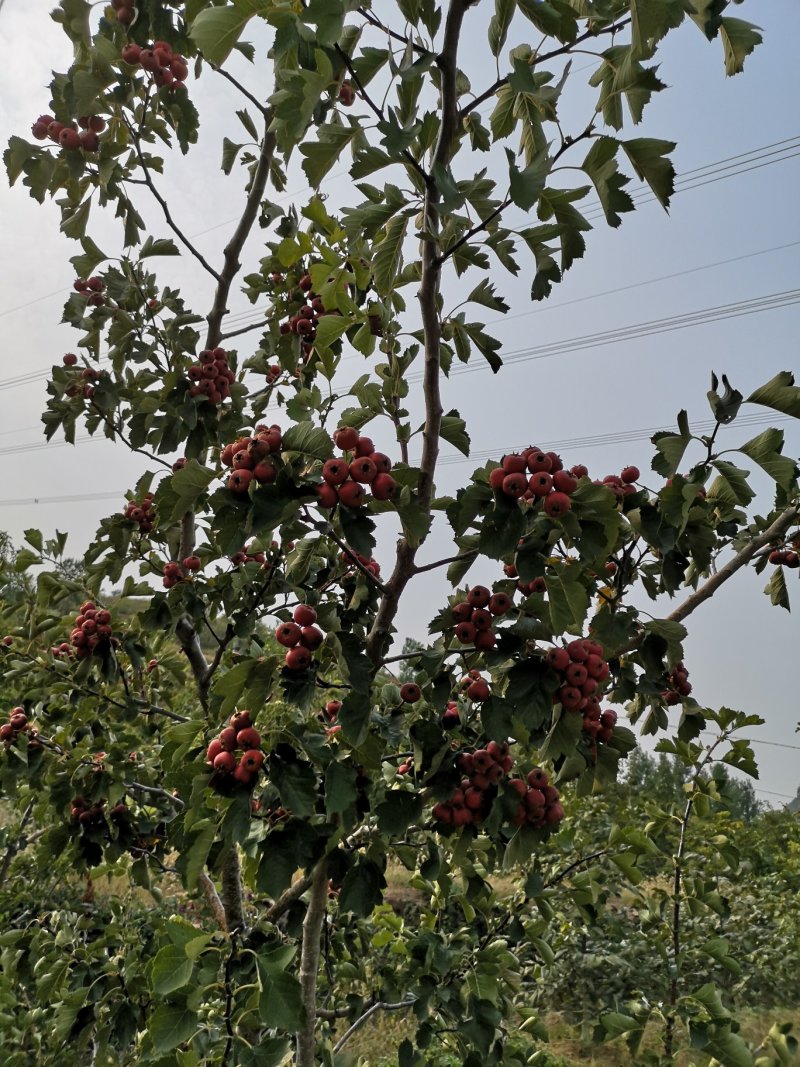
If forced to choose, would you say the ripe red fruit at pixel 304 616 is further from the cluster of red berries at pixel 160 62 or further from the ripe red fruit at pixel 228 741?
the cluster of red berries at pixel 160 62

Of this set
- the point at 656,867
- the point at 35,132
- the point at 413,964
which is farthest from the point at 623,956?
the point at 35,132

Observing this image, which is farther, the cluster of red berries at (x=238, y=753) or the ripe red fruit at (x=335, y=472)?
the cluster of red berries at (x=238, y=753)

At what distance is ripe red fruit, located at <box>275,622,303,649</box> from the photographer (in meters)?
1.34

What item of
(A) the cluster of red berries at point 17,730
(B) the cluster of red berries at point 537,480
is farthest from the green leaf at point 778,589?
(A) the cluster of red berries at point 17,730

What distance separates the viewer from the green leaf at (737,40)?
1.08m

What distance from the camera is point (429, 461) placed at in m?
1.37

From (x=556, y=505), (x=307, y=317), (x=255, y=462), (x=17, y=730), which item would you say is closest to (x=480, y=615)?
(x=556, y=505)

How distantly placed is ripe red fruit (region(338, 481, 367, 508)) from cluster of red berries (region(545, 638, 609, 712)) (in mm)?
490

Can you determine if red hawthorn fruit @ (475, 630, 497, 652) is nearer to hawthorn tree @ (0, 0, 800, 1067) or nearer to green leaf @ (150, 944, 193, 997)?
hawthorn tree @ (0, 0, 800, 1067)

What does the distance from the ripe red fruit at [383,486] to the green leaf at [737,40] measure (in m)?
0.86

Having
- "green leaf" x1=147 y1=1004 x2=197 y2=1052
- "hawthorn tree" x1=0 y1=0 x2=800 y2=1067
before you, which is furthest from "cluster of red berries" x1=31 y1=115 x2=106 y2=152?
"green leaf" x1=147 y1=1004 x2=197 y2=1052

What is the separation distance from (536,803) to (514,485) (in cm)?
73

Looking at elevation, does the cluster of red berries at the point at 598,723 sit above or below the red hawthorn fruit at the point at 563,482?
below

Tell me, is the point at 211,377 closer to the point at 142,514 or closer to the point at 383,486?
the point at 142,514
